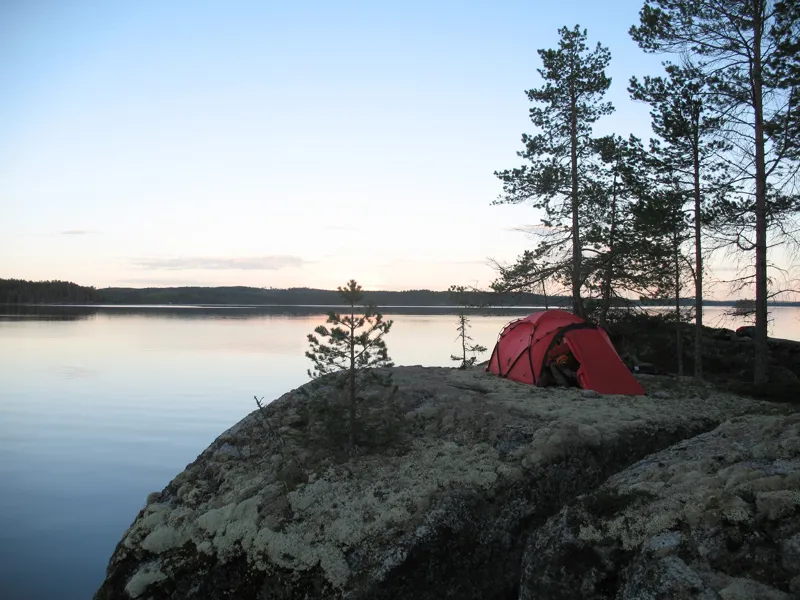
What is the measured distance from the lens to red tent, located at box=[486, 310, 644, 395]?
1088 centimetres

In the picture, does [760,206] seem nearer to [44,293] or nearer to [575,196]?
[575,196]

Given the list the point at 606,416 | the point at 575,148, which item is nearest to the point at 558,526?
the point at 606,416

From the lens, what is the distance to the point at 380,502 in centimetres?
587

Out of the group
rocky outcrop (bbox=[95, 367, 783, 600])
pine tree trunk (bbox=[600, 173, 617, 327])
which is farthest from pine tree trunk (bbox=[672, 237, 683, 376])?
rocky outcrop (bbox=[95, 367, 783, 600])

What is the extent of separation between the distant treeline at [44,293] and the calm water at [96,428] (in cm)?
10302

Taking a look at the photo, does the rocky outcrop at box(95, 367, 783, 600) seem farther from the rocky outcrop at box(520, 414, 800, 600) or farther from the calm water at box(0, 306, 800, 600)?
the calm water at box(0, 306, 800, 600)

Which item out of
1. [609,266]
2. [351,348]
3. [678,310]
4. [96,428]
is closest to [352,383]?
[351,348]

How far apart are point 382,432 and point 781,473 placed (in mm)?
4405

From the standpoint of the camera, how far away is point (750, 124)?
1404cm

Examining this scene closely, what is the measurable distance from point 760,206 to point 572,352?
23.1 feet

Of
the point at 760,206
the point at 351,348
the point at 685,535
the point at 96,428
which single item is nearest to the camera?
the point at 685,535

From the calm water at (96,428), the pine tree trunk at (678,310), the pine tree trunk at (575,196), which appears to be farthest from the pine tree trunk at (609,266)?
the calm water at (96,428)

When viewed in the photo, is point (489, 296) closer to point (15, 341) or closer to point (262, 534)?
point (262, 534)

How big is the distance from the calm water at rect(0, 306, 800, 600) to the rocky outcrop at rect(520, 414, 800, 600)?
690cm
